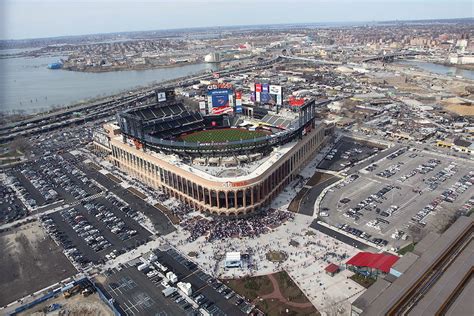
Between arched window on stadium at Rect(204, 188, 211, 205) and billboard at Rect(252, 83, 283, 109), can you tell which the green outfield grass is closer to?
billboard at Rect(252, 83, 283, 109)

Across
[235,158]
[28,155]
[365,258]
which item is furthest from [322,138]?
[28,155]

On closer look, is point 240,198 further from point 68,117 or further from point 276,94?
point 68,117

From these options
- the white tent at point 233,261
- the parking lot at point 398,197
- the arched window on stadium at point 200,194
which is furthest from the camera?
the arched window on stadium at point 200,194

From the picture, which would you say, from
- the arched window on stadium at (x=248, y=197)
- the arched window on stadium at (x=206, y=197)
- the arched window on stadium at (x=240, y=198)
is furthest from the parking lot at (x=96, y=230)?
the arched window on stadium at (x=248, y=197)

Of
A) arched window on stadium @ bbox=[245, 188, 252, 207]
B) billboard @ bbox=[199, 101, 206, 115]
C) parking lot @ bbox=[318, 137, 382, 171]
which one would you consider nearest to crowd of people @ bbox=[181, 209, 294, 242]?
arched window on stadium @ bbox=[245, 188, 252, 207]

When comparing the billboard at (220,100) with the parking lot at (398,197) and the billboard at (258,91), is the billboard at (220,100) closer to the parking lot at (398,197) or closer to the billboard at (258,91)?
the billboard at (258,91)

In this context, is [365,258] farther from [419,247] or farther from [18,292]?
[18,292]

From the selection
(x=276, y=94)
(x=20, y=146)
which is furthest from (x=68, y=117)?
(x=276, y=94)
